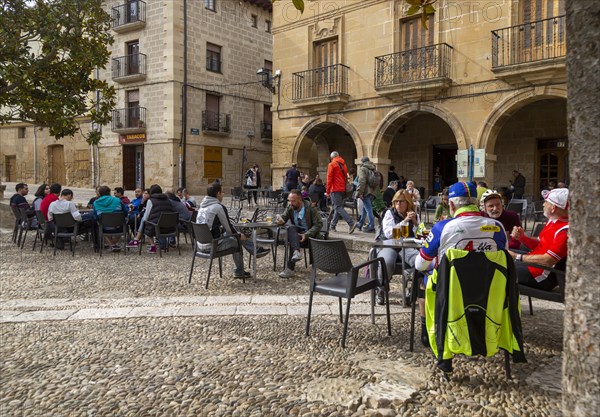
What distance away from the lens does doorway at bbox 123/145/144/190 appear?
21484mm

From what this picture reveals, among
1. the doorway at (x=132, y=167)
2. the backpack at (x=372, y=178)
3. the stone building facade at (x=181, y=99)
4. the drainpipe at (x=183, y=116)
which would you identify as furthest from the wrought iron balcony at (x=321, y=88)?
the doorway at (x=132, y=167)

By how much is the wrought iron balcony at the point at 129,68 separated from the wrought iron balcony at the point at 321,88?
8.52 m

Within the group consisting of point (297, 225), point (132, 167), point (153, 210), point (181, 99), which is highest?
point (181, 99)

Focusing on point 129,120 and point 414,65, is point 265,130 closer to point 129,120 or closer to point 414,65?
point 129,120

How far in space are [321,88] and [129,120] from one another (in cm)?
1043

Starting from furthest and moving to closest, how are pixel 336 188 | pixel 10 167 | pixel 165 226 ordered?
pixel 10 167
pixel 336 188
pixel 165 226

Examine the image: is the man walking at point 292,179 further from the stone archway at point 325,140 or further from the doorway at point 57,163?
the doorway at point 57,163

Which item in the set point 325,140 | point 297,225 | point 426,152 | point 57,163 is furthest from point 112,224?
point 57,163

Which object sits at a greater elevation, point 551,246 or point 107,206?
point 107,206

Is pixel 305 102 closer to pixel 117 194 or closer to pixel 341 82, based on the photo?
pixel 341 82

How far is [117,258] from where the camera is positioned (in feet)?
24.7

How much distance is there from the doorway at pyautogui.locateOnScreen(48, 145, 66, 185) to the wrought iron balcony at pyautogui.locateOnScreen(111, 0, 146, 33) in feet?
24.4

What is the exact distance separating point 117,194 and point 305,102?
7.07 meters

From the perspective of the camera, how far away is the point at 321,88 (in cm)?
1442
